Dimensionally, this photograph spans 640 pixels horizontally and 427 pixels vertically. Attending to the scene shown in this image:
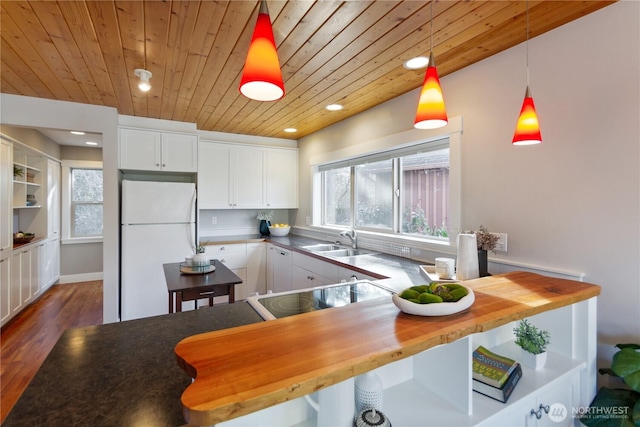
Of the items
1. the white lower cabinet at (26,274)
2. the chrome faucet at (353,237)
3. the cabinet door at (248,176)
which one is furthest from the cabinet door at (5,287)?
the chrome faucet at (353,237)

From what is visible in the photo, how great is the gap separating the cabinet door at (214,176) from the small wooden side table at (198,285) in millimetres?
1749

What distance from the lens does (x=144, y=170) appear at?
342 cm

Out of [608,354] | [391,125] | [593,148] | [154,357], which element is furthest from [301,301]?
[391,125]

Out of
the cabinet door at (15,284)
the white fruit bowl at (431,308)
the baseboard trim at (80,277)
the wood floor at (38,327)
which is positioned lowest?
the wood floor at (38,327)

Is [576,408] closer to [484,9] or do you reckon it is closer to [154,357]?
[154,357]

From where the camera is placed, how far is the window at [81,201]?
5.00 meters

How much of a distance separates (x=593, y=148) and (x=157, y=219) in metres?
3.60

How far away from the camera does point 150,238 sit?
3.25 meters

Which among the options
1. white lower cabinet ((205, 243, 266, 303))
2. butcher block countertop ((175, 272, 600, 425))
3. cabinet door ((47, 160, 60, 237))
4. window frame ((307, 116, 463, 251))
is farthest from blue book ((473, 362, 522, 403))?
cabinet door ((47, 160, 60, 237))

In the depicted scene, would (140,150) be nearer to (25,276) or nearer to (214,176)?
(214,176)

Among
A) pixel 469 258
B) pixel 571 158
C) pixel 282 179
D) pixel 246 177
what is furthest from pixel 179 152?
pixel 571 158

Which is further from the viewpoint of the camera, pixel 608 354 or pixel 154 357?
pixel 608 354

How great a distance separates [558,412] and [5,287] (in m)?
4.77

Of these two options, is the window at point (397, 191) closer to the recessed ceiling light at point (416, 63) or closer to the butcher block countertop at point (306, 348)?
the recessed ceiling light at point (416, 63)
